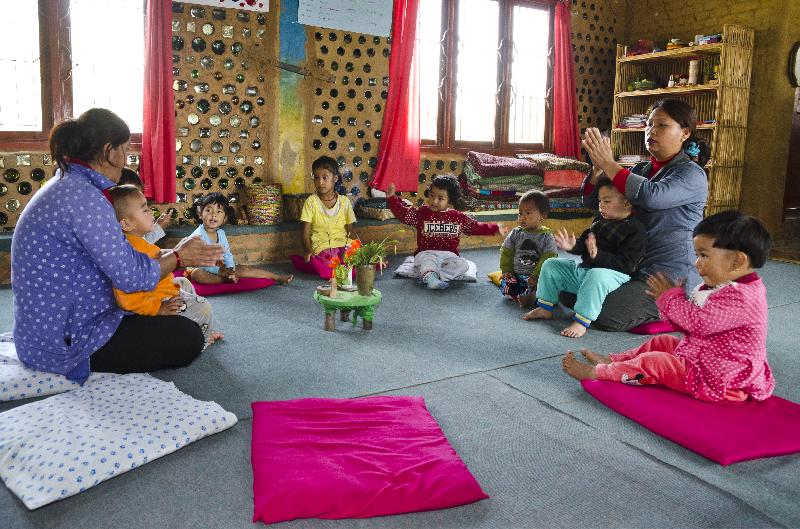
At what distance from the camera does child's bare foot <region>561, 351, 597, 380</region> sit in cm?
264

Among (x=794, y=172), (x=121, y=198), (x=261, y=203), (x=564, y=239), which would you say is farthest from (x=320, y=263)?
(x=794, y=172)

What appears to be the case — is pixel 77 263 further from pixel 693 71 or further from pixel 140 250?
pixel 693 71

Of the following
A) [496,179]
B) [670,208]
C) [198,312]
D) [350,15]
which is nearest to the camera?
[198,312]

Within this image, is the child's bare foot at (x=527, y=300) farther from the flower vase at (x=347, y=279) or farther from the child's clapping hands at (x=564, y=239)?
the flower vase at (x=347, y=279)

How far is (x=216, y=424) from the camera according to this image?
2.13m

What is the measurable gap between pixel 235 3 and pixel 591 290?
370 cm

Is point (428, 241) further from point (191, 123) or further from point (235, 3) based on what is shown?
point (235, 3)

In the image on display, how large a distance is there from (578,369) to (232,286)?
2403 millimetres

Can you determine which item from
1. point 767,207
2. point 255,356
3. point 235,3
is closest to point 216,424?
point 255,356

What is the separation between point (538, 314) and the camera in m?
3.69

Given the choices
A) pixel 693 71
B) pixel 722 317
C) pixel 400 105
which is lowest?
pixel 722 317

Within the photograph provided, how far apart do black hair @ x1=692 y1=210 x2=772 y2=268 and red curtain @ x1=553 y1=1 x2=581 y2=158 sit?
5339mm

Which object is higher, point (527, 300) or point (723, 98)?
point (723, 98)

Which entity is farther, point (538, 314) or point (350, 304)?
point (538, 314)
